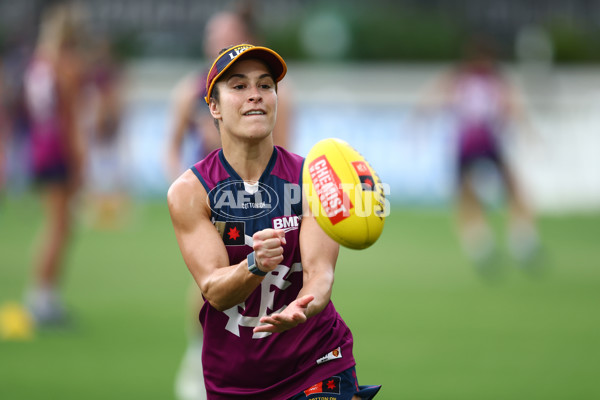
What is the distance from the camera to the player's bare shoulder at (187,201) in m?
3.78

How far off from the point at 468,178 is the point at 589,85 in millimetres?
8526

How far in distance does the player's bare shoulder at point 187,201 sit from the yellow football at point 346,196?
1.58 ft

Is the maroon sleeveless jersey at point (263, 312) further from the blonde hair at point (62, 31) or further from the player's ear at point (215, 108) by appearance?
the blonde hair at point (62, 31)

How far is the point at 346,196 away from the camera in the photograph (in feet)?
11.4

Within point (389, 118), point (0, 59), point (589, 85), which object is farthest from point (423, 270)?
point (0, 59)

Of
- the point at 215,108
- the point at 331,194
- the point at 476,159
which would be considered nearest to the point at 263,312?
the point at 331,194

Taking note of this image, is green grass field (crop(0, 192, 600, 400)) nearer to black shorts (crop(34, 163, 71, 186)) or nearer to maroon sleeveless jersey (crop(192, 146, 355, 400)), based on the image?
black shorts (crop(34, 163, 71, 186))

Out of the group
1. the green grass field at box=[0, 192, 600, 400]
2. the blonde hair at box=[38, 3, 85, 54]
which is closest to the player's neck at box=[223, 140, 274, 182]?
the green grass field at box=[0, 192, 600, 400]

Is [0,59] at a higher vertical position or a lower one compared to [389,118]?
higher

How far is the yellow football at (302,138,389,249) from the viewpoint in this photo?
348 centimetres

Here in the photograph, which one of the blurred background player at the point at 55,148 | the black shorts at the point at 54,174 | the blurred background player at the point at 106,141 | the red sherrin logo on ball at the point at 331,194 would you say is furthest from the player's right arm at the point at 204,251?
the blurred background player at the point at 106,141

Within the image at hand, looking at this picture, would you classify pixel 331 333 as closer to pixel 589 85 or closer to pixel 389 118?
pixel 389 118

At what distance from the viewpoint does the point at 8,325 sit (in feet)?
28.6

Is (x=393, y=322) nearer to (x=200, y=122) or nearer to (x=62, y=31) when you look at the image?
(x=200, y=122)
